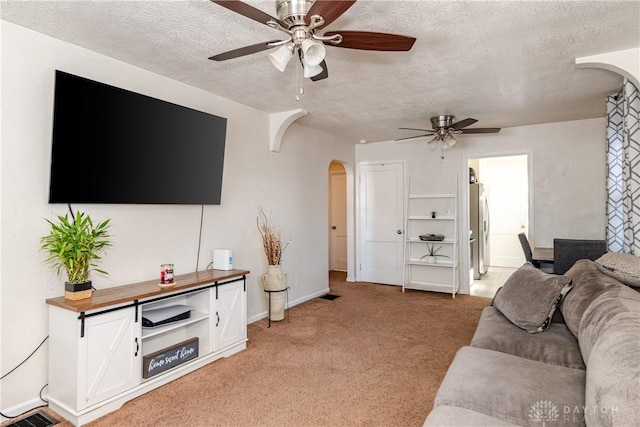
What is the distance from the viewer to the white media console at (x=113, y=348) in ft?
6.66

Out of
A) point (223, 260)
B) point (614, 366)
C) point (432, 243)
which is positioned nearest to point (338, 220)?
point (432, 243)

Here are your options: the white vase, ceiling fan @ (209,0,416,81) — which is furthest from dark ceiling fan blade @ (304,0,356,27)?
the white vase

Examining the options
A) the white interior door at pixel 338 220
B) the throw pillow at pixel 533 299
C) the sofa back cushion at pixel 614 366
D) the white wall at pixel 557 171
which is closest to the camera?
the sofa back cushion at pixel 614 366

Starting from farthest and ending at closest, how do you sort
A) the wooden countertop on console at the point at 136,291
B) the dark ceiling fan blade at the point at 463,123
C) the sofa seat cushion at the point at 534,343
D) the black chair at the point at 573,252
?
the dark ceiling fan blade at the point at 463,123 → the black chair at the point at 573,252 → the wooden countertop on console at the point at 136,291 → the sofa seat cushion at the point at 534,343

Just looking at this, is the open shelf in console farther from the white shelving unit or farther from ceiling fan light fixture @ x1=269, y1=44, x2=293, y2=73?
the white shelving unit

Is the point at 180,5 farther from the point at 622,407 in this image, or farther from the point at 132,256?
the point at 622,407

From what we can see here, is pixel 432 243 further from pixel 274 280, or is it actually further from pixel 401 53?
pixel 401 53

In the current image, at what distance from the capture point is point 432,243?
17.8 ft

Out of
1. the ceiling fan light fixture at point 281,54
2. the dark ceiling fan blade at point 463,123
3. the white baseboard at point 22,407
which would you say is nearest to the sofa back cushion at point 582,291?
the dark ceiling fan blade at point 463,123

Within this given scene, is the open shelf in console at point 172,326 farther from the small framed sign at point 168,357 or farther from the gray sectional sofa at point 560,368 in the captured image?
the gray sectional sofa at point 560,368

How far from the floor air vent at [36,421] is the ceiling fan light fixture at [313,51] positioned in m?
2.58

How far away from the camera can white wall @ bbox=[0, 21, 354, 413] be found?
6.91ft

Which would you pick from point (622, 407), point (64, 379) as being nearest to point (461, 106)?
point (622, 407)

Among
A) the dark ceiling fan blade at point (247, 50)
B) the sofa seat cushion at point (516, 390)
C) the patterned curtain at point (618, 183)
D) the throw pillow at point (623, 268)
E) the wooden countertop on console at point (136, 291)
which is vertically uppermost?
the dark ceiling fan blade at point (247, 50)
